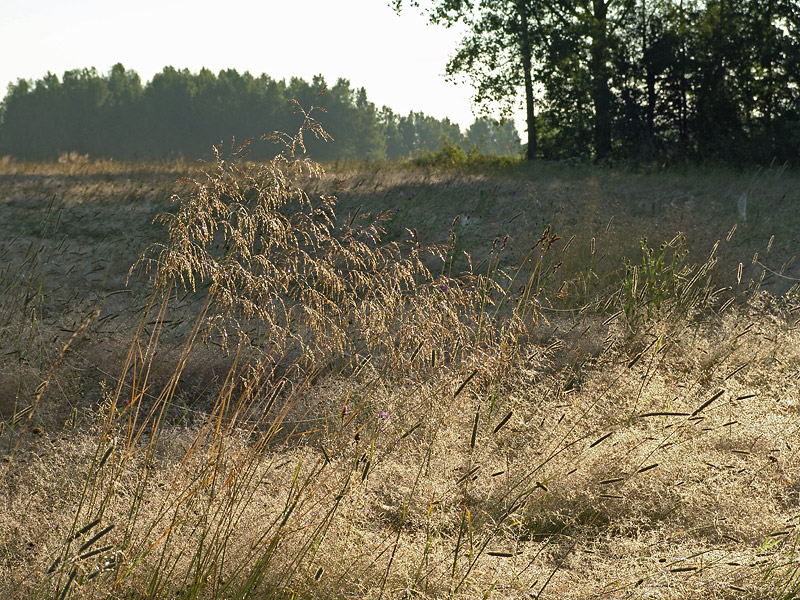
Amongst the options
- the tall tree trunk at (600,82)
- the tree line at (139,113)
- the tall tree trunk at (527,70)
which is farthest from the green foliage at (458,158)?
the tree line at (139,113)

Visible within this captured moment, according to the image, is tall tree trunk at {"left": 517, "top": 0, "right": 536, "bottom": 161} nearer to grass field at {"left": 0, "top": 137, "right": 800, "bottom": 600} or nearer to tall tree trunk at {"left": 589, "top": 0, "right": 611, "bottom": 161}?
tall tree trunk at {"left": 589, "top": 0, "right": 611, "bottom": 161}

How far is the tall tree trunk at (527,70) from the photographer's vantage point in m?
15.4

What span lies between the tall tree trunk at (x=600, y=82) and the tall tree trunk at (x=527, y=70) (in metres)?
1.49

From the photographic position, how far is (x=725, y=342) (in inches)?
169

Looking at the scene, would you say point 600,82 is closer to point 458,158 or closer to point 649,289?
point 458,158

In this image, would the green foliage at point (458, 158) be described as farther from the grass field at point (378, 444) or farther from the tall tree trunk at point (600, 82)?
the grass field at point (378, 444)

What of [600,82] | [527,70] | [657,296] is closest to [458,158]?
[527,70]

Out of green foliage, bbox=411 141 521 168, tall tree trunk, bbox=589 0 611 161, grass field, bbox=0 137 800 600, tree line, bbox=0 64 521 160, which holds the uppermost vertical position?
tree line, bbox=0 64 521 160

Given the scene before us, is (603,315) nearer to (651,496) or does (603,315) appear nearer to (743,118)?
(651,496)

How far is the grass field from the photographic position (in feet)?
6.42

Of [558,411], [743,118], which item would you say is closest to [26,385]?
[558,411]

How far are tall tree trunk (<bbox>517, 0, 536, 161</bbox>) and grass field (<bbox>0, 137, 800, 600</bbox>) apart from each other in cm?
1106

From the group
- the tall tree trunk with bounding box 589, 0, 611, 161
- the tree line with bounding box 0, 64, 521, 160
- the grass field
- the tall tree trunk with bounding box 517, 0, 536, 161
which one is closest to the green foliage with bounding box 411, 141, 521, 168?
the tall tree trunk with bounding box 517, 0, 536, 161

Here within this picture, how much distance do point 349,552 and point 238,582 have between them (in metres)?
0.33
